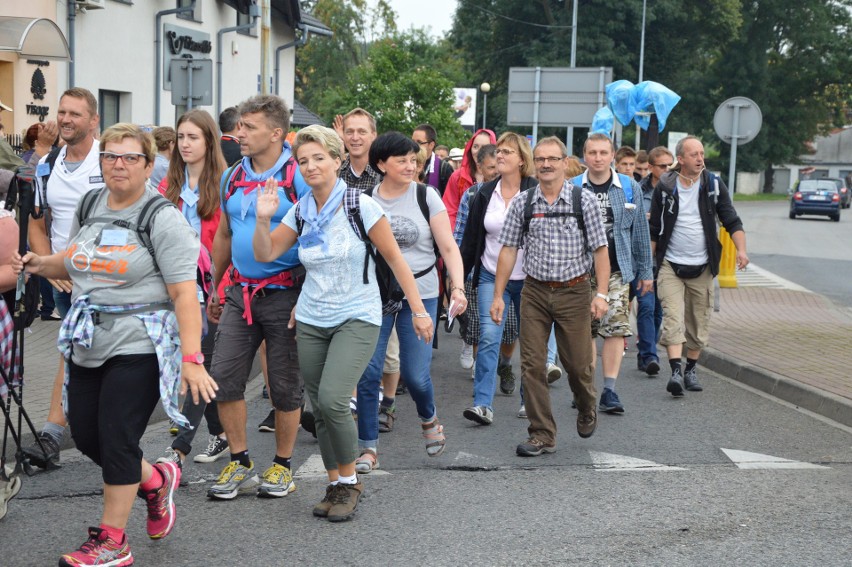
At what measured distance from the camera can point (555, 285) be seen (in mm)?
6664

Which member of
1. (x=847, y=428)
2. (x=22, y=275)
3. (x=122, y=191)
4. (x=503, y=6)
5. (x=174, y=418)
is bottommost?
(x=847, y=428)

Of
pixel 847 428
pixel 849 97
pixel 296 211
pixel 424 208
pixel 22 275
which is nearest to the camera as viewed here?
pixel 22 275

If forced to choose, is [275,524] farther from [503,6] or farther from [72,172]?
[503,6]

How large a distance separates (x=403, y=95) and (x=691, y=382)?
24.4 m

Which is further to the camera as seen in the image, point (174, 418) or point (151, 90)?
point (151, 90)

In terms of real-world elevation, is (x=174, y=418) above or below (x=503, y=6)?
below

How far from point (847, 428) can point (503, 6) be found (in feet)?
168

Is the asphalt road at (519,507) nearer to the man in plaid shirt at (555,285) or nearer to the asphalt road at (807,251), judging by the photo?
the man in plaid shirt at (555,285)

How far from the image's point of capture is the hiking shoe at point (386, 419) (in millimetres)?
7297

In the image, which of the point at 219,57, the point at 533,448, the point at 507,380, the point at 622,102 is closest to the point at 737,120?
the point at 622,102

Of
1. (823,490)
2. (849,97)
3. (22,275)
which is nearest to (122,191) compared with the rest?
(22,275)

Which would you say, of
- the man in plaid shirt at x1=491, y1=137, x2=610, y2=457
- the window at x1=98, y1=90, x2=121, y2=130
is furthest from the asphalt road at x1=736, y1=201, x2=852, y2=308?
the window at x1=98, y1=90, x2=121, y2=130

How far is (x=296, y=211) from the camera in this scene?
530cm

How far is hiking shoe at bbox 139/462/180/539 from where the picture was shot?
187 inches
